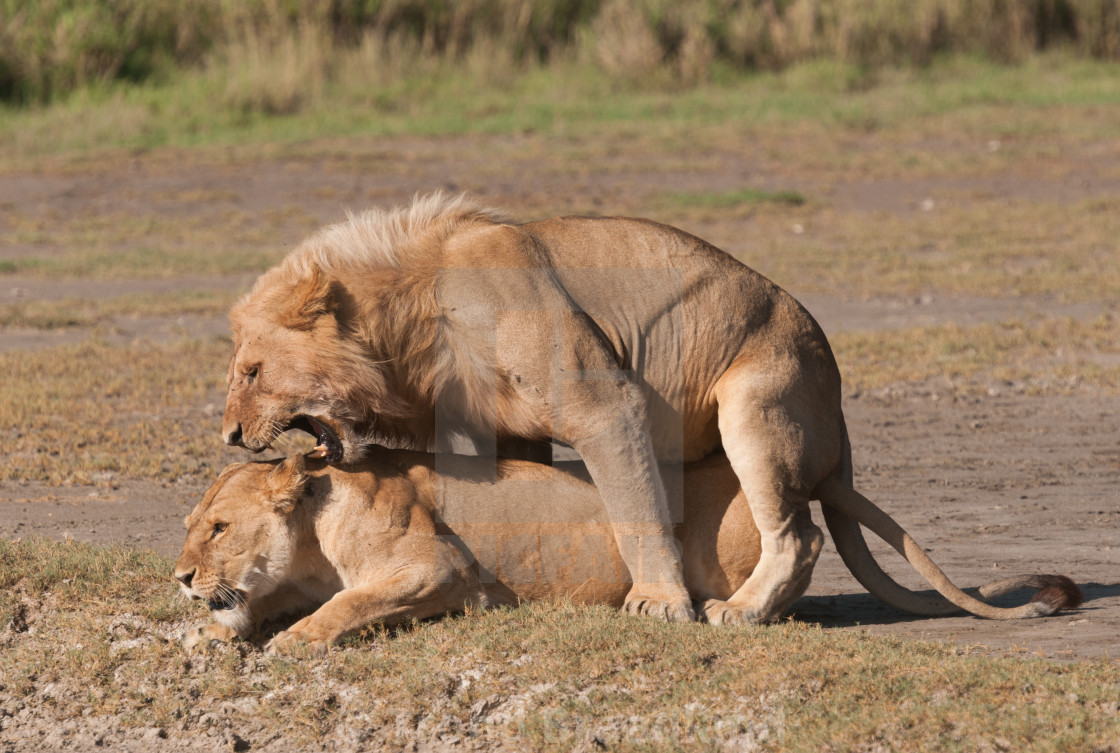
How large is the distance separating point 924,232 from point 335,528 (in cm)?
973

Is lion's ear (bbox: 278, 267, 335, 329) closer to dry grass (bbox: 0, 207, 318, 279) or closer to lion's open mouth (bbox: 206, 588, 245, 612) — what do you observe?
lion's open mouth (bbox: 206, 588, 245, 612)

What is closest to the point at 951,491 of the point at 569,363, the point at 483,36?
the point at 569,363

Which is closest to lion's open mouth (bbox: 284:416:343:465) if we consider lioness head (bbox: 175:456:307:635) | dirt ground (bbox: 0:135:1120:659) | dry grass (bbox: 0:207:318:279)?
lioness head (bbox: 175:456:307:635)

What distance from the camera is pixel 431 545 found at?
4949 mm

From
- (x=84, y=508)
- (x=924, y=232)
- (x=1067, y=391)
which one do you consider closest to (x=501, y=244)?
(x=84, y=508)

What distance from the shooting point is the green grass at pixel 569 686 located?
4164 millimetres

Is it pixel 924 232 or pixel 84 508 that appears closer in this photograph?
pixel 84 508

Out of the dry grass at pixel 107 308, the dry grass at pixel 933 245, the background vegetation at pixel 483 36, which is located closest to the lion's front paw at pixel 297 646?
the dry grass at pixel 107 308

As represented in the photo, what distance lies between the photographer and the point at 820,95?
19.3m

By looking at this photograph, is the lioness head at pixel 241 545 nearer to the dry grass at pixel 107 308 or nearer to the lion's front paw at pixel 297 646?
the lion's front paw at pixel 297 646

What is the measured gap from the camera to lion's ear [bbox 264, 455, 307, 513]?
4863 millimetres

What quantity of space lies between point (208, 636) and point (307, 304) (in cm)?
114

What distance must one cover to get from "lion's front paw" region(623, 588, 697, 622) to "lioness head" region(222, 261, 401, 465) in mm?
1045

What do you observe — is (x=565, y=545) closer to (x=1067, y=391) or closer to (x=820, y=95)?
(x=1067, y=391)
